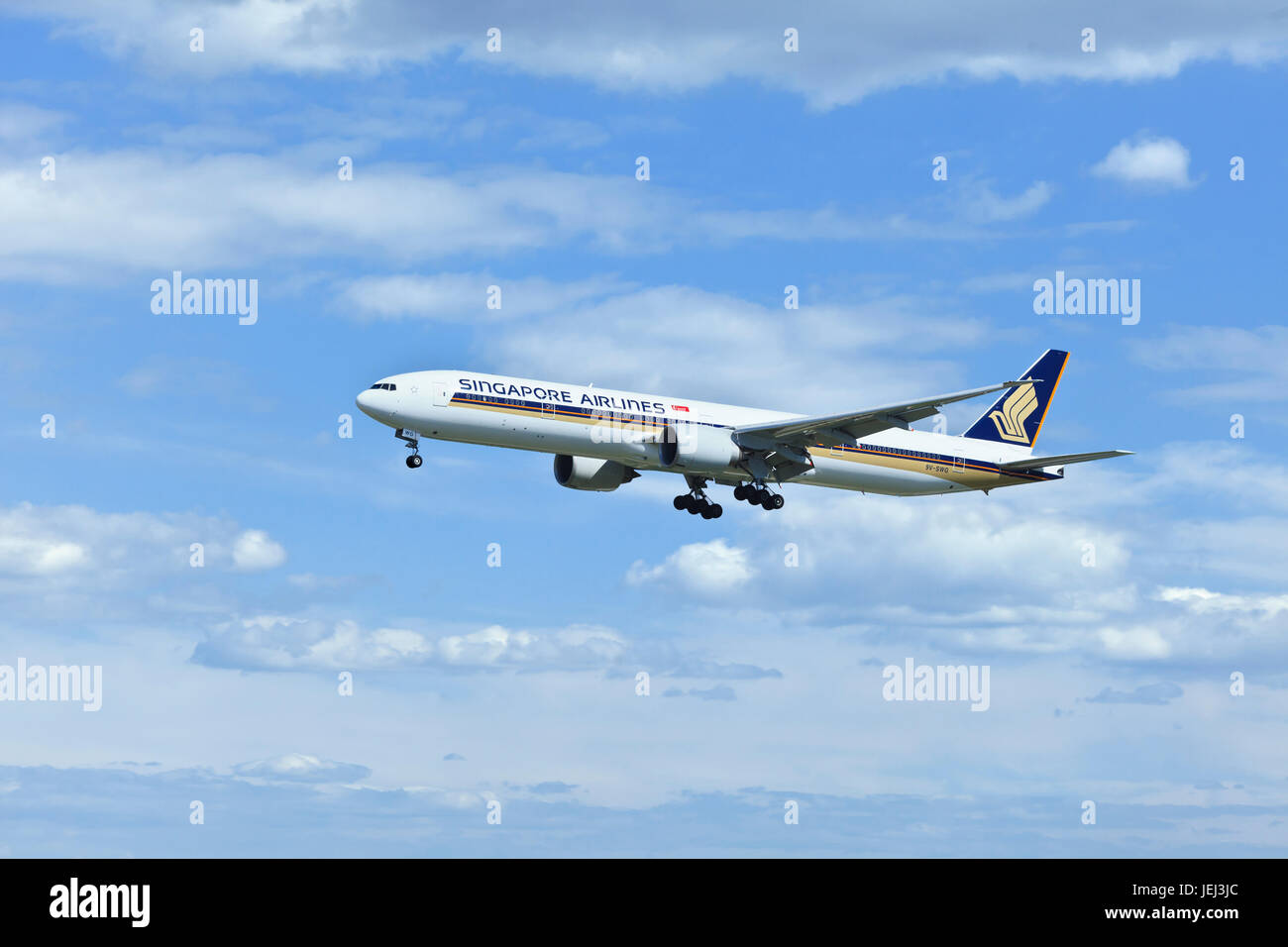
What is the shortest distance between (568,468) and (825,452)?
12.3 m

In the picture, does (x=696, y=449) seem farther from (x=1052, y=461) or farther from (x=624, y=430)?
(x=1052, y=461)

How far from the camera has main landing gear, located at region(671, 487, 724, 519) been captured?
242 ft

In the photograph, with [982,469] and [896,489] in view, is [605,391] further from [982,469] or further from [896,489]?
[982,469]

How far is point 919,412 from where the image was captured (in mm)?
66938

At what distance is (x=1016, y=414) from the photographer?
82.1 m

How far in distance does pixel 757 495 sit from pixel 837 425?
583cm

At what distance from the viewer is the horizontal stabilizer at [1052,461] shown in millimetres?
73188

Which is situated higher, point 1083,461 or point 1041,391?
point 1041,391

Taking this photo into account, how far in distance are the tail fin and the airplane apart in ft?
0.31

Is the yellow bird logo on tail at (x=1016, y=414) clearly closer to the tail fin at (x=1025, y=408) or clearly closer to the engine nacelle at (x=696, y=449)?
the tail fin at (x=1025, y=408)
